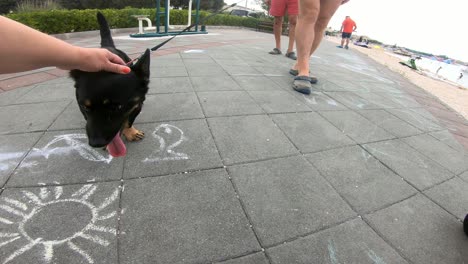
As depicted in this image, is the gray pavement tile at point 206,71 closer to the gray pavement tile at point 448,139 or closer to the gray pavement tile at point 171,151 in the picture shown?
the gray pavement tile at point 171,151

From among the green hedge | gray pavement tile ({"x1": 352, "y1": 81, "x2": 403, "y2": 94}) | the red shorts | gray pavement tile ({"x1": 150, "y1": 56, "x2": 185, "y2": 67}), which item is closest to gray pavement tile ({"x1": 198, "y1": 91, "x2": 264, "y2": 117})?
gray pavement tile ({"x1": 150, "y1": 56, "x2": 185, "y2": 67})

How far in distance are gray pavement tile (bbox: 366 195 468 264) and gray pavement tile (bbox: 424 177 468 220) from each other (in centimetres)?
9

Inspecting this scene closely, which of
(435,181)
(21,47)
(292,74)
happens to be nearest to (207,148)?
(21,47)

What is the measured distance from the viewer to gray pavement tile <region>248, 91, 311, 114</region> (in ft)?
10.2

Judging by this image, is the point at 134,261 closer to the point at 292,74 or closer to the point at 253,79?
the point at 253,79

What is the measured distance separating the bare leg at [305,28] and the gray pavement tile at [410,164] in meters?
1.70

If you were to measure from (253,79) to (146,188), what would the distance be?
2.92 metres

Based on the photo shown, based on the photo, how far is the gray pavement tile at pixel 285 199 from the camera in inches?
59.9

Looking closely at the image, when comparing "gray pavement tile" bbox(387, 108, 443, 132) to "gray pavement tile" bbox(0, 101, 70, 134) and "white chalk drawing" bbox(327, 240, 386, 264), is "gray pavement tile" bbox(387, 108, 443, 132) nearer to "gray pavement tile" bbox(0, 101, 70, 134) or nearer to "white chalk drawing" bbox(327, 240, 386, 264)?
"white chalk drawing" bbox(327, 240, 386, 264)

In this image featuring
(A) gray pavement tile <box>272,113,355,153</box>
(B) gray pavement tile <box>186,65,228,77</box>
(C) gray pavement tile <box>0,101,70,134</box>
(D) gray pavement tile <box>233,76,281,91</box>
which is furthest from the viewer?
(B) gray pavement tile <box>186,65,228,77</box>

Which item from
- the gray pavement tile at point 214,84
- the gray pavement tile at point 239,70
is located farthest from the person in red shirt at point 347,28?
the gray pavement tile at point 214,84

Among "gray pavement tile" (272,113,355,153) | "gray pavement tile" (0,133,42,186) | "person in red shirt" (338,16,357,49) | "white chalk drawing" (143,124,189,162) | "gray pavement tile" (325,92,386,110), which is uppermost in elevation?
"person in red shirt" (338,16,357,49)

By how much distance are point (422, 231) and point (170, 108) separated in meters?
2.50

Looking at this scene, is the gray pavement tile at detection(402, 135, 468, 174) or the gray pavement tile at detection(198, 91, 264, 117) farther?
the gray pavement tile at detection(198, 91, 264, 117)
